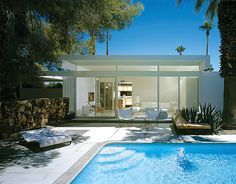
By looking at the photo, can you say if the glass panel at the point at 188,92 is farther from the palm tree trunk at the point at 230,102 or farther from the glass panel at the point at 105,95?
the glass panel at the point at 105,95

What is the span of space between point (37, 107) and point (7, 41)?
3.54 m

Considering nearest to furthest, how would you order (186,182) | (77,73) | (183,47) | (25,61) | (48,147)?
(186,182) → (48,147) → (25,61) → (77,73) → (183,47)

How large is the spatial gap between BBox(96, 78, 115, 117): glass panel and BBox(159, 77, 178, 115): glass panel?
11.0ft

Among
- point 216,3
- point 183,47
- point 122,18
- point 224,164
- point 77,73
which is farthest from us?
point 183,47

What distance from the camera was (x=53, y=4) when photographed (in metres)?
9.34

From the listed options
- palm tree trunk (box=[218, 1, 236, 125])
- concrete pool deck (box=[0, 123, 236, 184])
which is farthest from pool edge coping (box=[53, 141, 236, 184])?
palm tree trunk (box=[218, 1, 236, 125])

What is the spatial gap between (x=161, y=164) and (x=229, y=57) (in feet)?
23.2

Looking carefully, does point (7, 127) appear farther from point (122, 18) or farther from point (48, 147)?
point (122, 18)

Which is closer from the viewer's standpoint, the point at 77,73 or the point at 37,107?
the point at 37,107

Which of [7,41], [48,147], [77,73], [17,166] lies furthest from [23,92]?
[17,166]

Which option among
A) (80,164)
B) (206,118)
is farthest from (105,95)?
(80,164)

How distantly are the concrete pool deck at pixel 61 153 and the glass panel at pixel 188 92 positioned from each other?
4874mm

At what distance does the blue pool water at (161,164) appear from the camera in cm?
673

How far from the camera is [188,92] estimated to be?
17.0m
